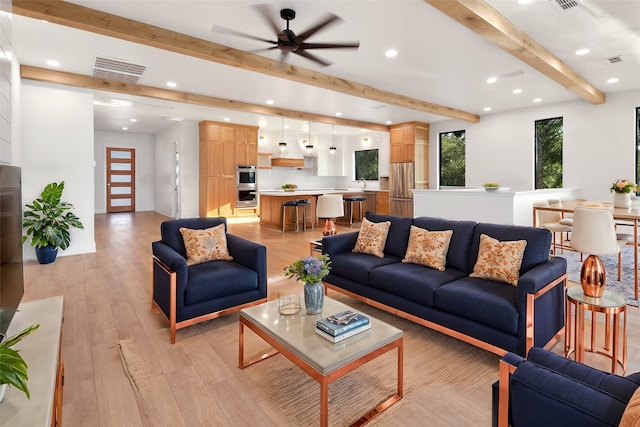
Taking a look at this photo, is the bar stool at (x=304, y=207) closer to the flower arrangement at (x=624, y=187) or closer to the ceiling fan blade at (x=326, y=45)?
the ceiling fan blade at (x=326, y=45)

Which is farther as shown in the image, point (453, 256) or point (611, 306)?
point (453, 256)

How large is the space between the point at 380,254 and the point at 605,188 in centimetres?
590

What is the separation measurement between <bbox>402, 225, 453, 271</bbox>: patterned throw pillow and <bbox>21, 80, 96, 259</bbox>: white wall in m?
5.32

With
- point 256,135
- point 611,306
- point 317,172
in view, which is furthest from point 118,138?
point 611,306

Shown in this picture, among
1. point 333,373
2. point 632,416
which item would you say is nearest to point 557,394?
point 632,416

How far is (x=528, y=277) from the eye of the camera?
2.17 m

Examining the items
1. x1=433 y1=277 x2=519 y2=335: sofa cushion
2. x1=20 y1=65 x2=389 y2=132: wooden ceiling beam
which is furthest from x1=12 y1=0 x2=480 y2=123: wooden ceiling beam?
x1=433 y1=277 x2=519 y2=335: sofa cushion

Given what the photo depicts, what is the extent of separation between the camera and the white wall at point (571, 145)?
6.35 m

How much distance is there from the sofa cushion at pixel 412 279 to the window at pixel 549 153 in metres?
6.03

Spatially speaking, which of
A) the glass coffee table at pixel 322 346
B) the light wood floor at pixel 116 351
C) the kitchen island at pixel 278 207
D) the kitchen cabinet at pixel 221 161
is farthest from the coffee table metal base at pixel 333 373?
the kitchen cabinet at pixel 221 161

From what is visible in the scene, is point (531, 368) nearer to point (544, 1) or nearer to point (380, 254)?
point (380, 254)

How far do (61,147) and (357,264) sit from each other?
16.9ft

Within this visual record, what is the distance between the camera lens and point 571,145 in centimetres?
700

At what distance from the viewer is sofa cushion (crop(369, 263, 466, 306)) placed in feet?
8.71
